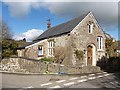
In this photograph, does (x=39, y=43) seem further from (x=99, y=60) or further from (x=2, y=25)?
(x=2, y=25)

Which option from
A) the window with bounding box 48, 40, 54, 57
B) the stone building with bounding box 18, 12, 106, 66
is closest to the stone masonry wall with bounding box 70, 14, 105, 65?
the stone building with bounding box 18, 12, 106, 66

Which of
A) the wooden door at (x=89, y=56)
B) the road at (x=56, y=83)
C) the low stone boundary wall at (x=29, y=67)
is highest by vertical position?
the wooden door at (x=89, y=56)

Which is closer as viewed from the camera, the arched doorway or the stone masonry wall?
the stone masonry wall

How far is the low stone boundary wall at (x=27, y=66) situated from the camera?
982 inches

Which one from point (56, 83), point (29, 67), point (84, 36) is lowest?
point (56, 83)

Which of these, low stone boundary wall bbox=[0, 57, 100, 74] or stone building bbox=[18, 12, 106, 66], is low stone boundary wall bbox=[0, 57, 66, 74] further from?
stone building bbox=[18, 12, 106, 66]

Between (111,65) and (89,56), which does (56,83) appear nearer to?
(111,65)

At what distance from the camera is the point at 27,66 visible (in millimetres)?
25078

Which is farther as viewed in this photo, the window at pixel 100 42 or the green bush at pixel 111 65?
the window at pixel 100 42

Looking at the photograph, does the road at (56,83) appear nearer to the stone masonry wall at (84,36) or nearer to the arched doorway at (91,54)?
the stone masonry wall at (84,36)

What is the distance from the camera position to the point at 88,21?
33375mm

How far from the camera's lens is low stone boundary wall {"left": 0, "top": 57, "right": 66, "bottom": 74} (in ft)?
81.9

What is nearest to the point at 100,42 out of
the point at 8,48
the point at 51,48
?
the point at 51,48

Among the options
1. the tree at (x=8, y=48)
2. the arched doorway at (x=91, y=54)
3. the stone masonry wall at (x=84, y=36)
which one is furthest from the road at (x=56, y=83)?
the arched doorway at (x=91, y=54)
